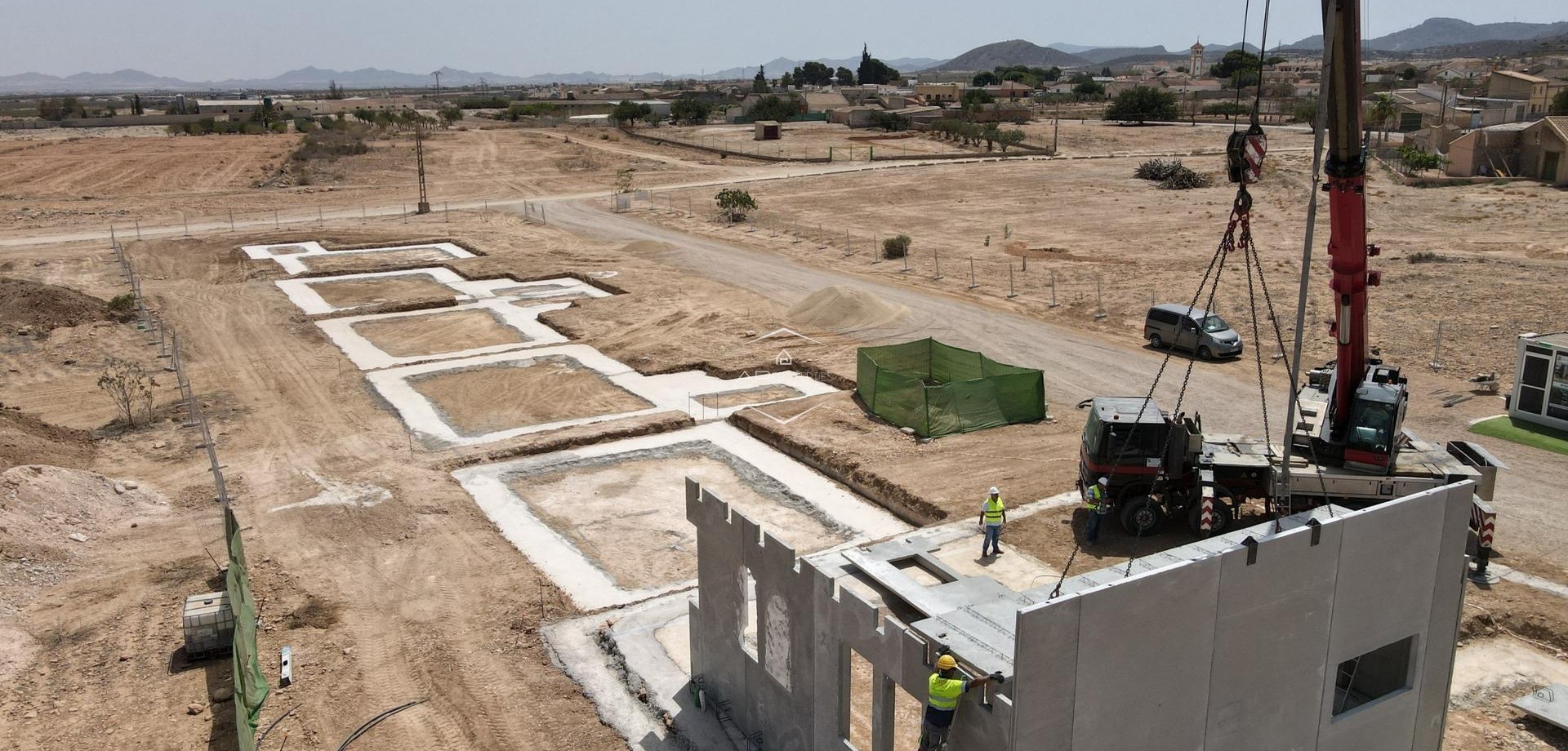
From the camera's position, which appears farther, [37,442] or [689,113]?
[689,113]

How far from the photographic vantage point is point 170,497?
69.8ft

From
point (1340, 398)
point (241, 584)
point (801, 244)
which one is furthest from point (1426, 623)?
point (801, 244)

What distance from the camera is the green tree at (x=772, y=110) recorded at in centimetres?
12988

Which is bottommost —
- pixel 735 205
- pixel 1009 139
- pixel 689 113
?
pixel 735 205

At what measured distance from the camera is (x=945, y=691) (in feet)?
30.6

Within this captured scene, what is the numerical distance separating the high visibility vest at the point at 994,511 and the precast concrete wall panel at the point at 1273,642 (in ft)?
23.0

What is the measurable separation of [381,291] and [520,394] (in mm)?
16260

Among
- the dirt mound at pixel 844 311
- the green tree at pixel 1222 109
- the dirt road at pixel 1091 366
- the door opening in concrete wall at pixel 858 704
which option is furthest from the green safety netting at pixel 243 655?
the green tree at pixel 1222 109

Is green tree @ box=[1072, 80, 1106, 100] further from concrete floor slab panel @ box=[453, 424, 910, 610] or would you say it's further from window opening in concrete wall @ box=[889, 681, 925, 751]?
window opening in concrete wall @ box=[889, 681, 925, 751]

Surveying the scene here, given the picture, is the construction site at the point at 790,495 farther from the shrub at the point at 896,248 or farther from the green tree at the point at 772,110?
the green tree at the point at 772,110

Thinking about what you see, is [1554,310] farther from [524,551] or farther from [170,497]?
[170,497]

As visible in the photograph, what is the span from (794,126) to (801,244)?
75759 mm

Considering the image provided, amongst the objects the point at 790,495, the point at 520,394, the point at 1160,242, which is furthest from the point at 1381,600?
the point at 1160,242

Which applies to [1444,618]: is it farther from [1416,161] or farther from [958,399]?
[1416,161]
